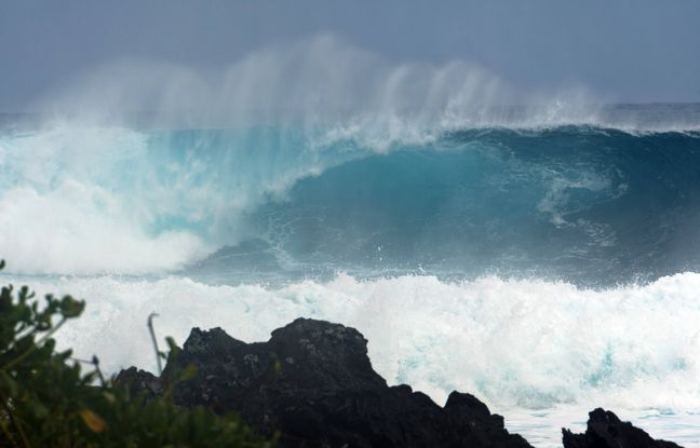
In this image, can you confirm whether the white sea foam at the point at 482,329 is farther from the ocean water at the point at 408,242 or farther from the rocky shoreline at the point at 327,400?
the rocky shoreline at the point at 327,400

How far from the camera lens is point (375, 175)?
23.2 m

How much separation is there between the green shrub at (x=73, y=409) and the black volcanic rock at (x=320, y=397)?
1.95m

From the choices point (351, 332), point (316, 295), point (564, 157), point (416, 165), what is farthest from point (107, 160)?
point (351, 332)

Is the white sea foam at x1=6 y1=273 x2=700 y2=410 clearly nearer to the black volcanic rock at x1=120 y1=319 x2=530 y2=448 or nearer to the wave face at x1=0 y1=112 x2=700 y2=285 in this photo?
the black volcanic rock at x1=120 y1=319 x2=530 y2=448

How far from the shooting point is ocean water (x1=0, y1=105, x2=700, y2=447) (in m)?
10.7

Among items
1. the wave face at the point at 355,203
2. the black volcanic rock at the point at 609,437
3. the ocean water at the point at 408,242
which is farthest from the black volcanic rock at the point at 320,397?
the wave face at the point at 355,203

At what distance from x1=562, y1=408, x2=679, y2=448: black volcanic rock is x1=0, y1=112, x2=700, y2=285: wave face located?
13.0 metres

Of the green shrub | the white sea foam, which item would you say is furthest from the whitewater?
the green shrub

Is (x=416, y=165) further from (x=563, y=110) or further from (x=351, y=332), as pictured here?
(x=351, y=332)

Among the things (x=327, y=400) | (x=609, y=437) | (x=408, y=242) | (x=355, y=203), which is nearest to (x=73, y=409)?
(x=327, y=400)

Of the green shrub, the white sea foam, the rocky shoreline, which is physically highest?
the white sea foam

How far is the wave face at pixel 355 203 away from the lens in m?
19.8

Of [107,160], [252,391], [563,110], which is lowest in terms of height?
[252,391]

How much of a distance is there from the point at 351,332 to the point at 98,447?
10.7ft
